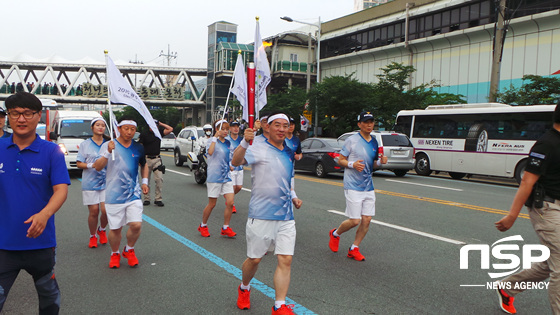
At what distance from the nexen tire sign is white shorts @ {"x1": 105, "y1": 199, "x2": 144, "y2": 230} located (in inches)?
150

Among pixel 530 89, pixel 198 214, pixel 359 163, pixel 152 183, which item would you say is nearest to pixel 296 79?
pixel 530 89

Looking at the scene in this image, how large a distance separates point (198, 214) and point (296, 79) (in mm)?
38891

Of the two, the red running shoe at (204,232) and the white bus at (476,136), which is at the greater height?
the white bus at (476,136)

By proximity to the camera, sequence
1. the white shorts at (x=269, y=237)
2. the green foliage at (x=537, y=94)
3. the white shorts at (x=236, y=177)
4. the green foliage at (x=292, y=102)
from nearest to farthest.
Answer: the white shorts at (x=269, y=237)
the white shorts at (x=236, y=177)
the green foliage at (x=537, y=94)
the green foliage at (x=292, y=102)

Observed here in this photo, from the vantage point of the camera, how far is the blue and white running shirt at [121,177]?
563cm

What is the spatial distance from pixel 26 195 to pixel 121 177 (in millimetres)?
2431

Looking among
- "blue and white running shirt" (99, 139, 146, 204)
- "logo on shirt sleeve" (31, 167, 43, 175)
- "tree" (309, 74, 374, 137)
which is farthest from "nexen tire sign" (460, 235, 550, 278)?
"tree" (309, 74, 374, 137)

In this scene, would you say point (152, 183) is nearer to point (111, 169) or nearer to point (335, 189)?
point (335, 189)

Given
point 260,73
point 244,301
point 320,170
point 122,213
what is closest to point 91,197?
point 122,213

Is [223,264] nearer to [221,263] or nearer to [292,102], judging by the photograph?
[221,263]

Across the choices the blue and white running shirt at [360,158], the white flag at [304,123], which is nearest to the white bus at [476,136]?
the white flag at [304,123]

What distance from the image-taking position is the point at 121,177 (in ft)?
18.6

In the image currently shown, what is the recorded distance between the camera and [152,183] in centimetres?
1455

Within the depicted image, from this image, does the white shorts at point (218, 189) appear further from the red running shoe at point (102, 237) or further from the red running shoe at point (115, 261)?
the red running shoe at point (115, 261)
